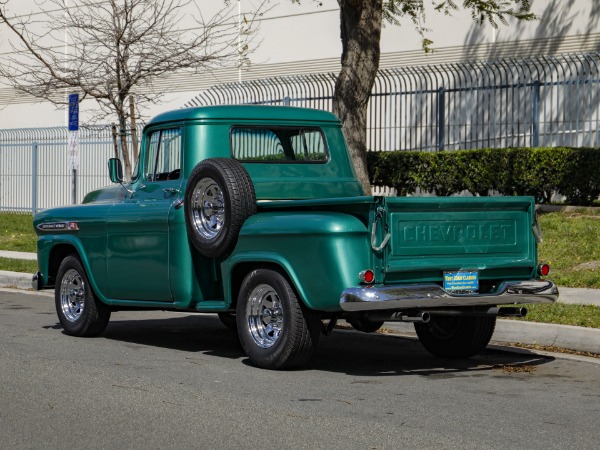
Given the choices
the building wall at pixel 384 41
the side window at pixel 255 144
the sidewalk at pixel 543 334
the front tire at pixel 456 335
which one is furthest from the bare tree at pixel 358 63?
the front tire at pixel 456 335

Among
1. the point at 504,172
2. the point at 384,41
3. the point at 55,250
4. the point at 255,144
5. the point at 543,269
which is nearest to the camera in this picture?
the point at 543,269

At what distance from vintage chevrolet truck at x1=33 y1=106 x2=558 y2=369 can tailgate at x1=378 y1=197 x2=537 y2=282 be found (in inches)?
0.5

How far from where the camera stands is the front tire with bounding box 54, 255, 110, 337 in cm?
1158

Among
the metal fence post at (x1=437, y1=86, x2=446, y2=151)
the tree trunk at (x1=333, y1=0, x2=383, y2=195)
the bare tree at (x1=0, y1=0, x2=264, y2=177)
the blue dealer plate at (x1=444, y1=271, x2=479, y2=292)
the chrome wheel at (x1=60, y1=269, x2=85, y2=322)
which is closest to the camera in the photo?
the blue dealer plate at (x1=444, y1=271, x2=479, y2=292)

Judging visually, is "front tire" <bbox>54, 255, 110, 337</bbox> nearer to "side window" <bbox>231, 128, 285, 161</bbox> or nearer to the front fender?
the front fender

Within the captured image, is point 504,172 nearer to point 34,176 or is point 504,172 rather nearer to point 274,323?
point 274,323

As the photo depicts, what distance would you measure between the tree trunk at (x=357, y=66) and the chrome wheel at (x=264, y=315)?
9.43m

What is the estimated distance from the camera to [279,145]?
36.1 feet

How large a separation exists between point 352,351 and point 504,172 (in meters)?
9.32

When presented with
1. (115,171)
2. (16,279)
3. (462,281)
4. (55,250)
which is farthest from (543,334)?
(16,279)

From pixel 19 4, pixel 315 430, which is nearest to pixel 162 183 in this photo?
pixel 315 430

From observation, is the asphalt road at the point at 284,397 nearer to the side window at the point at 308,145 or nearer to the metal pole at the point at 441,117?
the side window at the point at 308,145

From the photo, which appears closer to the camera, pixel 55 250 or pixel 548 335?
pixel 548 335

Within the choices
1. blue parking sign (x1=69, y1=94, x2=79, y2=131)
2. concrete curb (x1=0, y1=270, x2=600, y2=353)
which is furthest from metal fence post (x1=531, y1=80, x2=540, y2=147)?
concrete curb (x1=0, y1=270, x2=600, y2=353)
